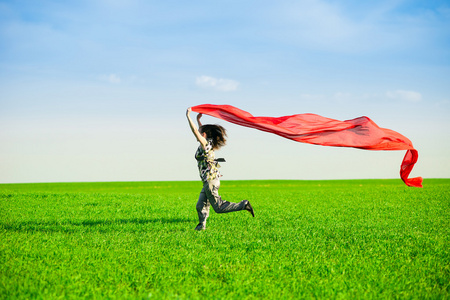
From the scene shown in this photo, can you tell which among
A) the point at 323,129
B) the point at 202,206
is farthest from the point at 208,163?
the point at 323,129

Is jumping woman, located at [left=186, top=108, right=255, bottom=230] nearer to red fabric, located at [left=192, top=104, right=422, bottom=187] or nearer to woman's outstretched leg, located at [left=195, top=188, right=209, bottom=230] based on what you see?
woman's outstretched leg, located at [left=195, top=188, right=209, bottom=230]

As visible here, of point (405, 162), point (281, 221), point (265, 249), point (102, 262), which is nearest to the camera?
point (102, 262)

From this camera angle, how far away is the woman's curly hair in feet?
34.8

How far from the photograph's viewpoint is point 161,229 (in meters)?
11.8

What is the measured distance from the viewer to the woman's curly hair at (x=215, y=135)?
10.6 m

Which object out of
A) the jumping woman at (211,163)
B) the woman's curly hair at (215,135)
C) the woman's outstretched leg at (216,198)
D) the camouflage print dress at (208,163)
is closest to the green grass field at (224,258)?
the woman's outstretched leg at (216,198)

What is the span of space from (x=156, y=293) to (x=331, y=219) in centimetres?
988

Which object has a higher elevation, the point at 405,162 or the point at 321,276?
the point at 405,162

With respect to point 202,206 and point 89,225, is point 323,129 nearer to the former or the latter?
point 202,206

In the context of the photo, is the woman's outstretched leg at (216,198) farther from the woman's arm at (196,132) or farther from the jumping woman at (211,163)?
the woman's arm at (196,132)

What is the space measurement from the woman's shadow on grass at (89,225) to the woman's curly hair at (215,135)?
337 centimetres

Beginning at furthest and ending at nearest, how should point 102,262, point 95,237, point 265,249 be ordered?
point 95,237 < point 265,249 < point 102,262

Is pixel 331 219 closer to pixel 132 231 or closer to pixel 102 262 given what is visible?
pixel 132 231

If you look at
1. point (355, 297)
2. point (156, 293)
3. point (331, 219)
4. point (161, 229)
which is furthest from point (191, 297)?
point (331, 219)
